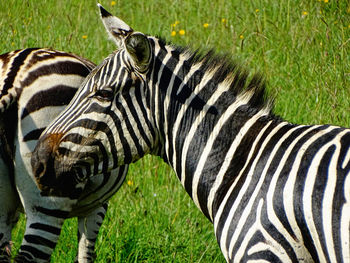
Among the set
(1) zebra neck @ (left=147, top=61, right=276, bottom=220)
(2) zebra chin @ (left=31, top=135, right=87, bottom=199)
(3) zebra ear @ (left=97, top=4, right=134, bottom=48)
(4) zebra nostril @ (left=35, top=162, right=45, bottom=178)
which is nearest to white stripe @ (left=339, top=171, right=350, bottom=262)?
(1) zebra neck @ (left=147, top=61, right=276, bottom=220)

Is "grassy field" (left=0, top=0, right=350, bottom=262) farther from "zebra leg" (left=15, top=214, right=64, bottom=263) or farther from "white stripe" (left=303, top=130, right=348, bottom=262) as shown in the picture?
"white stripe" (left=303, top=130, right=348, bottom=262)

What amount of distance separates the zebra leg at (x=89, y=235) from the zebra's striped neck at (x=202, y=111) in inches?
53.2

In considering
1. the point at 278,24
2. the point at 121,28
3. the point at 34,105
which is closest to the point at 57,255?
the point at 34,105

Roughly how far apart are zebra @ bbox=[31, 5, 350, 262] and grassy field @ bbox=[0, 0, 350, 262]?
0.56m

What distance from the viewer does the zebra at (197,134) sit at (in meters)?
3.21

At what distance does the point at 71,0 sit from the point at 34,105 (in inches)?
205

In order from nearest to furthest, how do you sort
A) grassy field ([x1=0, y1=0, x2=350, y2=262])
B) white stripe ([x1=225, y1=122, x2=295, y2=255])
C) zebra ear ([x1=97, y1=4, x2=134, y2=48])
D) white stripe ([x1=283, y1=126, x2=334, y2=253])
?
white stripe ([x1=283, y1=126, x2=334, y2=253]) → white stripe ([x1=225, y1=122, x2=295, y2=255]) → zebra ear ([x1=97, y1=4, x2=134, y2=48]) → grassy field ([x1=0, y1=0, x2=350, y2=262])

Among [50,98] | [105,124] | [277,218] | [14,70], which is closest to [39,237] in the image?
[50,98]

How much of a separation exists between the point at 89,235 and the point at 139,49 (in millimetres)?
1880

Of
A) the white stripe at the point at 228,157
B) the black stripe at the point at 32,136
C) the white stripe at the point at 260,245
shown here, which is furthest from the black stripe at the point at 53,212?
the white stripe at the point at 260,245

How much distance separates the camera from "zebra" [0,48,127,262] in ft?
13.6

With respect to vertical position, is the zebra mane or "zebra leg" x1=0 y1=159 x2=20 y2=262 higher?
the zebra mane

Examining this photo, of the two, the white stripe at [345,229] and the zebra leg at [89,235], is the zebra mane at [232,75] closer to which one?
the white stripe at [345,229]

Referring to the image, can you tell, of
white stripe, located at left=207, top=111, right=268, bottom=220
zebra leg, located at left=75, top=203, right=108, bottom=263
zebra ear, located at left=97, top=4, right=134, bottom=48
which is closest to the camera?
white stripe, located at left=207, top=111, right=268, bottom=220
